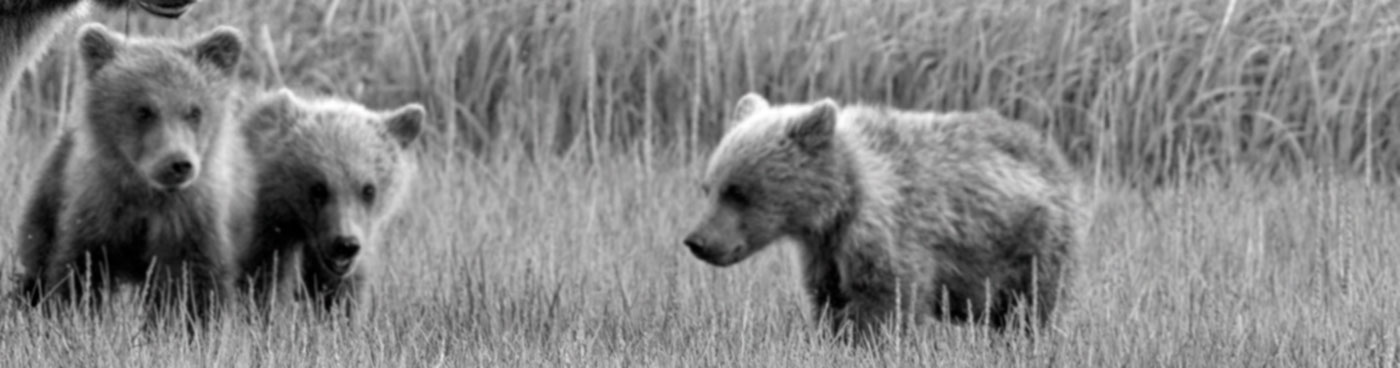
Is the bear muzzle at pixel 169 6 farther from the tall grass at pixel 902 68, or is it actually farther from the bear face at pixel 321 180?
the tall grass at pixel 902 68

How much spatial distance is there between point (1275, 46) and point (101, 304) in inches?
232

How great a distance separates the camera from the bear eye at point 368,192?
263 inches

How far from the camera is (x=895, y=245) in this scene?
6.16 m

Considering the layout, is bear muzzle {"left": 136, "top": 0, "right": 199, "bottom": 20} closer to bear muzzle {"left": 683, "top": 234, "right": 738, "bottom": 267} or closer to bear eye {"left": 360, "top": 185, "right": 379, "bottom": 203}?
bear eye {"left": 360, "top": 185, "right": 379, "bottom": 203}

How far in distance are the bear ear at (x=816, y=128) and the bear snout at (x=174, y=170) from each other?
5.42ft

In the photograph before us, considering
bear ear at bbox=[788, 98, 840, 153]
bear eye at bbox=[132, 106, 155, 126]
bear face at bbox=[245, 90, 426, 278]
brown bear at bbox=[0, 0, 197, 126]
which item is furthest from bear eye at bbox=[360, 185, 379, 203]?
bear ear at bbox=[788, 98, 840, 153]

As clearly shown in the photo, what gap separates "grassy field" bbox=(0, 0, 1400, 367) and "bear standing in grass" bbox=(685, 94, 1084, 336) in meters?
0.17

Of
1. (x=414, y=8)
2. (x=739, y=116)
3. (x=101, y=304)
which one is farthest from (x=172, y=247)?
(x=414, y=8)

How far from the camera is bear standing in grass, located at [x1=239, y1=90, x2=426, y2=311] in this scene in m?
6.53

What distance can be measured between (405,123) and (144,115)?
107 centimetres

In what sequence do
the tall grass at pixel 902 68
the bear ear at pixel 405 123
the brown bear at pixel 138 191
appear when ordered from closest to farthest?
the brown bear at pixel 138 191, the bear ear at pixel 405 123, the tall grass at pixel 902 68

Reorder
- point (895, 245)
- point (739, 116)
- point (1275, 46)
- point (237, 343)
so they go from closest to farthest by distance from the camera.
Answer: point (237, 343), point (895, 245), point (739, 116), point (1275, 46)

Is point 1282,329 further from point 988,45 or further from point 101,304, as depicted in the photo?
point 988,45

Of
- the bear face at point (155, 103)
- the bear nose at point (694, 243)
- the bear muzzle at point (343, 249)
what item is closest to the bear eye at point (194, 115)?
the bear face at point (155, 103)
